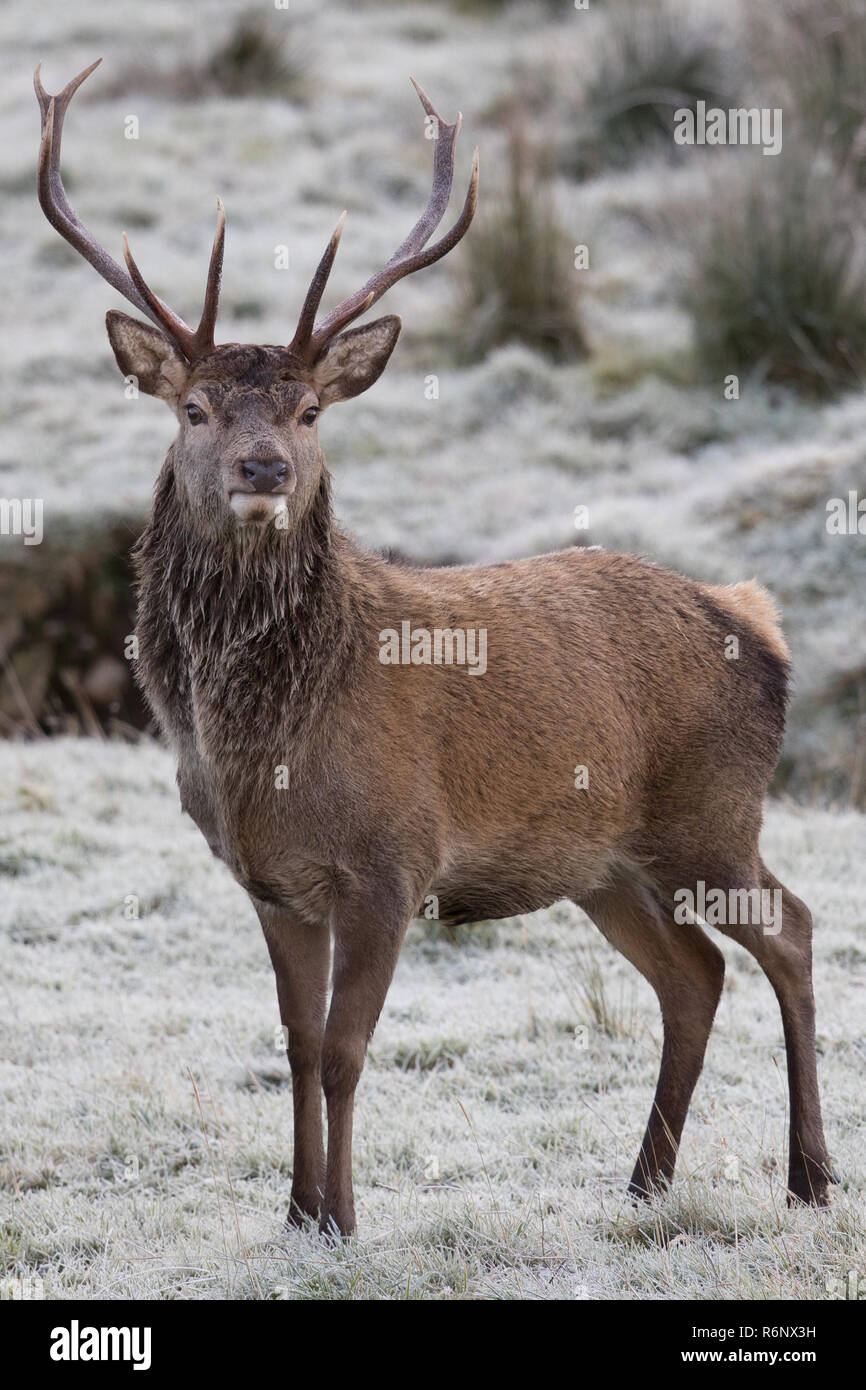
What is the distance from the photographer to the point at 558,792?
15.2 feet

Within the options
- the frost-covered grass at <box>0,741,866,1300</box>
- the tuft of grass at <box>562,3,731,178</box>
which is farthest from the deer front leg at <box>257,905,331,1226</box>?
the tuft of grass at <box>562,3,731,178</box>

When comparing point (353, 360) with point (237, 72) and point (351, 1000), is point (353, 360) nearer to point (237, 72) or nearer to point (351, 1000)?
point (351, 1000)

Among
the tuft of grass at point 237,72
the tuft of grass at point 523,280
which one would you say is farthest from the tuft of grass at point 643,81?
the tuft of grass at point 523,280

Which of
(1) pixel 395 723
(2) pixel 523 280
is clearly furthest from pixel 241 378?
(2) pixel 523 280

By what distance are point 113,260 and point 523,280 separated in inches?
356

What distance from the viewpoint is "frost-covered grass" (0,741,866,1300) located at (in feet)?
13.9

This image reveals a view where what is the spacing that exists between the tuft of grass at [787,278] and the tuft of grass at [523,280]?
122 centimetres

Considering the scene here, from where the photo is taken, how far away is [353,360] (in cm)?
459

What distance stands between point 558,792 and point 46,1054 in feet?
7.52

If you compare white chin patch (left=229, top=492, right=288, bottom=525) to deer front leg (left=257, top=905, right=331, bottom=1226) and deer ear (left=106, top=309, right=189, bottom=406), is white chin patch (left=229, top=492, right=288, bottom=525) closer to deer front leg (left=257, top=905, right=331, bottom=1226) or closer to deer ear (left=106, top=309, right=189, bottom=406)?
deer ear (left=106, top=309, right=189, bottom=406)

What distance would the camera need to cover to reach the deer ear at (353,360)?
14.9 feet

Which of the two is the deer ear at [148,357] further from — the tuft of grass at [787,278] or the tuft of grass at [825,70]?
the tuft of grass at [825,70]

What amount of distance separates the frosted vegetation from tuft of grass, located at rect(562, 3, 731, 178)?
0.04 m

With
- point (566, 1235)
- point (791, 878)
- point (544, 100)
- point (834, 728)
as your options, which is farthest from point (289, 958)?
point (544, 100)
